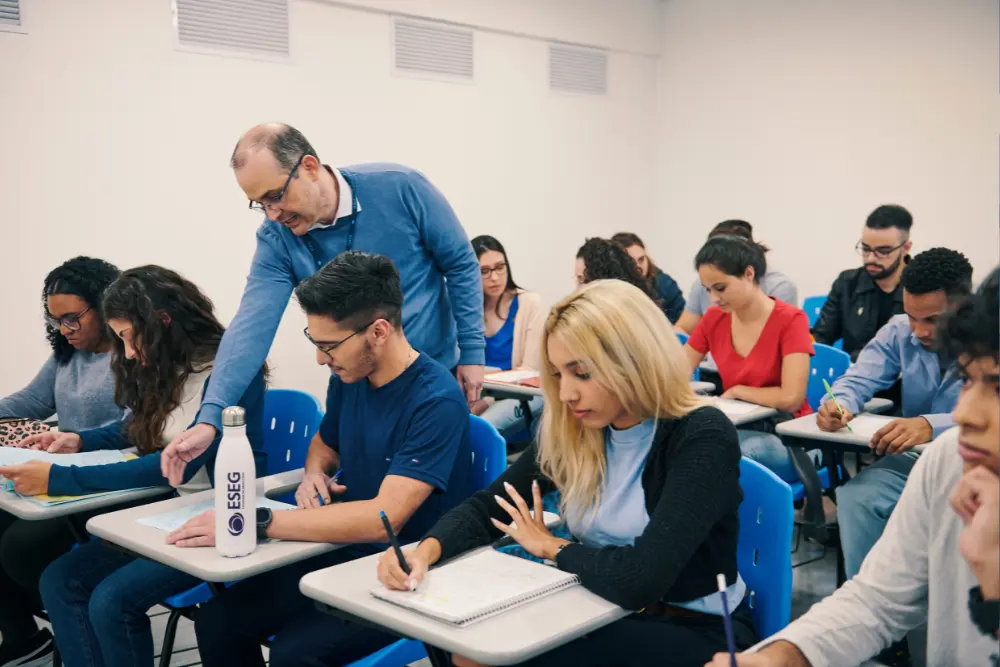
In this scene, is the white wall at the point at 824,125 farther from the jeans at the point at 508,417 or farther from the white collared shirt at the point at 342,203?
the white collared shirt at the point at 342,203

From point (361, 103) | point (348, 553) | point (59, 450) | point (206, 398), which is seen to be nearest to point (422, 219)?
point (206, 398)

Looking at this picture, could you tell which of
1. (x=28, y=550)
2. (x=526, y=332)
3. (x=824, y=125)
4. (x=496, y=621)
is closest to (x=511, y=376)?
(x=526, y=332)

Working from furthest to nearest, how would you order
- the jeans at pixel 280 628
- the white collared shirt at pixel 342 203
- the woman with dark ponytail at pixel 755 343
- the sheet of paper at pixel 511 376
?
1. the sheet of paper at pixel 511 376
2. the woman with dark ponytail at pixel 755 343
3. the white collared shirt at pixel 342 203
4. the jeans at pixel 280 628

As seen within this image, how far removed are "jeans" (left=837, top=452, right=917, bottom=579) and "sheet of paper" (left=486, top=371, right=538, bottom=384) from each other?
1462mm

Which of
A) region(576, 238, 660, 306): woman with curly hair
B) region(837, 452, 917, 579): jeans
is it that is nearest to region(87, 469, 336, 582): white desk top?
region(837, 452, 917, 579): jeans

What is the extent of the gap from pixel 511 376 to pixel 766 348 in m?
1.11

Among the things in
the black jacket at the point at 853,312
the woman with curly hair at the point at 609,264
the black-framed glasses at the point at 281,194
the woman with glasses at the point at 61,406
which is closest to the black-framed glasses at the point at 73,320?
the woman with glasses at the point at 61,406

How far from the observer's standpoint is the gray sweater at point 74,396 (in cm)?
281

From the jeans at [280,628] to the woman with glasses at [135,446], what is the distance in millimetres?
284

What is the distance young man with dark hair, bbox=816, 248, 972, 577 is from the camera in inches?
101

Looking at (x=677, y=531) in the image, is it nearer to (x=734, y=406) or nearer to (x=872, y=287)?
(x=734, y=406)

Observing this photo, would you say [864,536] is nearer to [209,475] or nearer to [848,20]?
[209,475]

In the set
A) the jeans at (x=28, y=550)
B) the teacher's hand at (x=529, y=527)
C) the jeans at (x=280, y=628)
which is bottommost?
the jeans at (x=28, y=550)

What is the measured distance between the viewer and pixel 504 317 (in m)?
4.36
